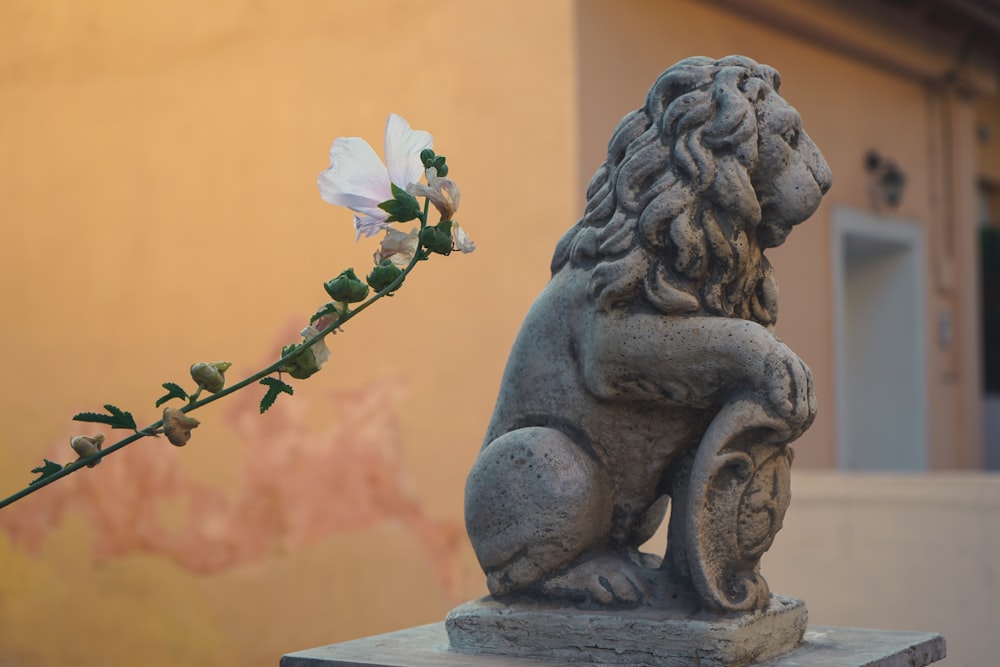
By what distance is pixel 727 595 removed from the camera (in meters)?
2.32

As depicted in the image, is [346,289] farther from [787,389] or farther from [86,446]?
[787,389]

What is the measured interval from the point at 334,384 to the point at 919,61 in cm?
420

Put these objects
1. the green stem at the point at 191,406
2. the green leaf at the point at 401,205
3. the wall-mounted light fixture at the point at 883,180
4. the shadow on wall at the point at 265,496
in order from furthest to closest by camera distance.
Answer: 1. the wall-mounted light fixture at the point at 883,180
2. the shadow on wall at the point at 265,496
3. the green leaf at the point at 401,205
4. the green stem at the point at 191,406

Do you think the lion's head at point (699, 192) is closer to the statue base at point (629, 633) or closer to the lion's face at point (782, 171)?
the lion's face at point (782, 171)

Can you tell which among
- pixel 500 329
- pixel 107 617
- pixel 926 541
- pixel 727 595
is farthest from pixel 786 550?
pixel 107 617

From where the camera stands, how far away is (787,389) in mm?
2240

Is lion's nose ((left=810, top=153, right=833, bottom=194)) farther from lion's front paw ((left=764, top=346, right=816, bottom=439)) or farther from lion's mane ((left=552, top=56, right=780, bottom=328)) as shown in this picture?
lion's front paw ((left=764, top=346, right=816, bottom=439))

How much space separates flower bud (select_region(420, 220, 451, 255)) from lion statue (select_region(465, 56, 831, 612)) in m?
0.84

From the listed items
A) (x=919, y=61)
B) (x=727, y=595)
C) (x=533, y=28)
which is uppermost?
(x=919, y=61)

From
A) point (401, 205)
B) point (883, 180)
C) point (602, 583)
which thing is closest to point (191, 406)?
point (401, 205)

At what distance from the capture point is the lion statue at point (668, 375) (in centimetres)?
228

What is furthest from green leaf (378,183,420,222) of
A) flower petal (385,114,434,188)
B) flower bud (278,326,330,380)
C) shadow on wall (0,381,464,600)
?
shadow on wall (0,381,464,600)

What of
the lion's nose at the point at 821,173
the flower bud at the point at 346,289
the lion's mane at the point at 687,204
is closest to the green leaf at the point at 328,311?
the flower bud at the point at 346,289

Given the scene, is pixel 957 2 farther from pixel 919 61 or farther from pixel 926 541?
pixel 926 541
